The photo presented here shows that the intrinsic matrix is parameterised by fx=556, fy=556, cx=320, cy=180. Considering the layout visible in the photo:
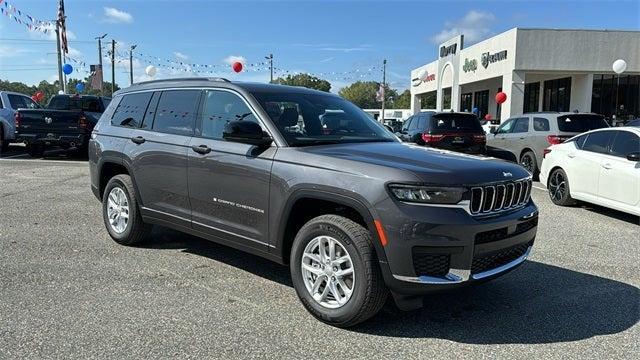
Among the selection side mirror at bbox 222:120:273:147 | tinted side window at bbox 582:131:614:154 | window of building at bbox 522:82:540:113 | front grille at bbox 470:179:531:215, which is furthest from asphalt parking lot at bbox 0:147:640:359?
window of building at bbox 522:82:540:113

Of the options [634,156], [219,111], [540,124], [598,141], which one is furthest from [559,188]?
[219,111]

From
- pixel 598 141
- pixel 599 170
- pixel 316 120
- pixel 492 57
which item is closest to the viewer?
pixel 316 120

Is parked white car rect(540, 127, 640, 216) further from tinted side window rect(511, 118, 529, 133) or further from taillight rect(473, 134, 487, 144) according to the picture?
tinted side window rect(511, 118, 529, 133)

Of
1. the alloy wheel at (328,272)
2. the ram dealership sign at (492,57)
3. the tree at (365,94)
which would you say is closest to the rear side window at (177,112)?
the alloy wheel at (328,272)

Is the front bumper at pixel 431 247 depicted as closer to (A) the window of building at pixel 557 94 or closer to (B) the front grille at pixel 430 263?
(B) the front grille at pixel 430 263

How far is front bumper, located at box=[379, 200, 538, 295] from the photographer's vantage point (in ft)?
11.7

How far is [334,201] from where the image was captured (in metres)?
3.94

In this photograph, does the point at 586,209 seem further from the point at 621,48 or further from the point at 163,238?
the point at 621,48

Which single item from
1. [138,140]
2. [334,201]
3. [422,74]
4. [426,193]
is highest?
[422,74]

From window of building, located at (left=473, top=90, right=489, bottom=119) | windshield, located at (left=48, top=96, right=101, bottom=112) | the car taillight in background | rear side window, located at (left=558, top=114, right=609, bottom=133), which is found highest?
window of building, located at (left=473, top=90, right=489, bottom=119)

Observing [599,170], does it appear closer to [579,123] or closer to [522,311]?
[579,123]

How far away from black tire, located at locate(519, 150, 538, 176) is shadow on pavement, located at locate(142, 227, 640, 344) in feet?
26.2

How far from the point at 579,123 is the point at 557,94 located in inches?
766

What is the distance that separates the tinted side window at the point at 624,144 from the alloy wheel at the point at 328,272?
5875mm
